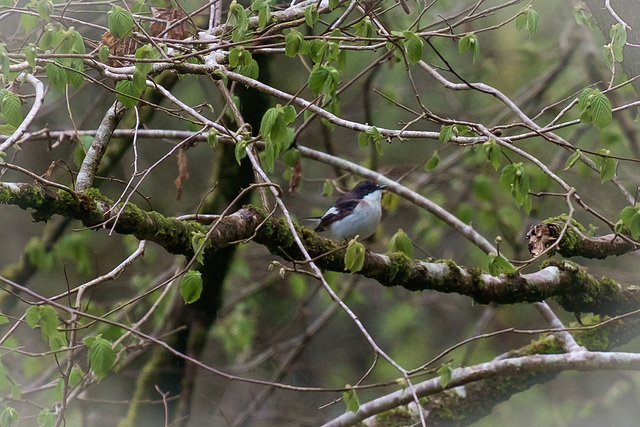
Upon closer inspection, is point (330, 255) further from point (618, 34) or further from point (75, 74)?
point (618, 34)

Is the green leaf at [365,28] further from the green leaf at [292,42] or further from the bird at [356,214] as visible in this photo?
the bird at [356,214]

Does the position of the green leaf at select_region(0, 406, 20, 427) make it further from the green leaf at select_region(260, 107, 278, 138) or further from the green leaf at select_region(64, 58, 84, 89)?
the green leaf at select_region(260, 107, 278, 138)

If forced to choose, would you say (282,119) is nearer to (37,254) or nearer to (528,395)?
(37,254)

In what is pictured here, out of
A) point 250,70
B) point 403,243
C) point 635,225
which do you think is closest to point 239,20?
point 250,70

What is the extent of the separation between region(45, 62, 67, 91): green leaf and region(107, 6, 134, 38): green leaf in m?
0.24

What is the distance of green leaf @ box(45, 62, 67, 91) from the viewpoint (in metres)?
1.98

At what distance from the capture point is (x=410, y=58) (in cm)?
212

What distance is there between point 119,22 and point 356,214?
2.32 metres

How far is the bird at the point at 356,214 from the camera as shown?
3994 mm

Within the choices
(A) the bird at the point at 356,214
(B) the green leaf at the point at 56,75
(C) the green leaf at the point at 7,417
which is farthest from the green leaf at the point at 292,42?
(A) the bird at the point at 356,214

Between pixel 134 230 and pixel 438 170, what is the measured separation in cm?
354

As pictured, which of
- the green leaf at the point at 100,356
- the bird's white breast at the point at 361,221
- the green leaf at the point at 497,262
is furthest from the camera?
the bird's white breast at the point at 361,221

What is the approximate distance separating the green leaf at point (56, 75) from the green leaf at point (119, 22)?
0.78 feet

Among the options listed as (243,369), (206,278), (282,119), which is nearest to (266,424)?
(243,369)
